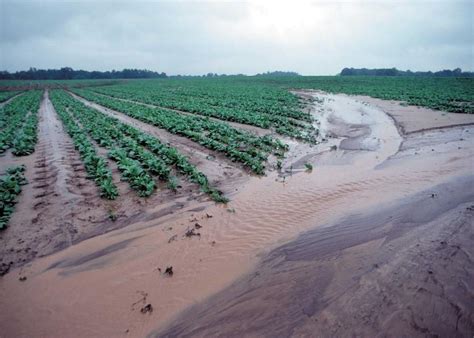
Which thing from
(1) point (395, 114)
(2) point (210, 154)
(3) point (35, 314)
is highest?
(1) point (395, 114)

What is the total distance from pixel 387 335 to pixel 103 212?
6038 millimetres

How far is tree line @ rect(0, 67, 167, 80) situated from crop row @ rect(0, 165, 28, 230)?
122 m

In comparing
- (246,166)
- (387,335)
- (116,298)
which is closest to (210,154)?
(246,166)

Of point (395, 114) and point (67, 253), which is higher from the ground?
point (395, 114)

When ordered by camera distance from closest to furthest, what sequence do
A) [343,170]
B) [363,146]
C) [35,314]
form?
[35,314] < [343,170] < [363,146]

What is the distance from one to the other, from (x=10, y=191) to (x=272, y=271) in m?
7.36

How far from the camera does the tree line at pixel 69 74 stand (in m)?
107

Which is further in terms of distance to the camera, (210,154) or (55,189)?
(210,154)

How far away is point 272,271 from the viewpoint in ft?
15.2

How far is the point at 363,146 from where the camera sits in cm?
1244

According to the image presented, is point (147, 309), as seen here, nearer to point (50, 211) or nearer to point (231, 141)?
point (50, 211)

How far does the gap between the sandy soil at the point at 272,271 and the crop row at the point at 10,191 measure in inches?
82.5

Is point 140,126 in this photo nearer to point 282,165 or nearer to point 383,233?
point 282,165

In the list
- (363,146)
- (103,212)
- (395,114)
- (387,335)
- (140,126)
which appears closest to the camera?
(387,335)
